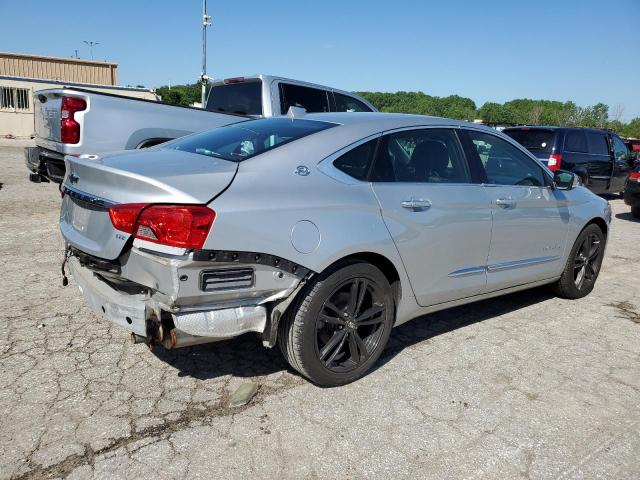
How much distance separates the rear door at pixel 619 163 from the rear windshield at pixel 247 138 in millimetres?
11523

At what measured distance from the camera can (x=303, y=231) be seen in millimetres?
2697

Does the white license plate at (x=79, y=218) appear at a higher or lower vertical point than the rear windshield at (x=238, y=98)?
lower

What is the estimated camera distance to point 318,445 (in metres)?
2.53

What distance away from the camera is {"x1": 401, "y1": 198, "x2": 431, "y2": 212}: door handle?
320 cm

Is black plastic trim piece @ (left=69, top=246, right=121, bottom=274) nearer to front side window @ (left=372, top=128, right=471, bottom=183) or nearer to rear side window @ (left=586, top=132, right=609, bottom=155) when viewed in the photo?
front side window @ (left=372, top=128, right=471, bottom=183)

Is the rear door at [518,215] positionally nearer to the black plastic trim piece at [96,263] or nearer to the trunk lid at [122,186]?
the trunk lid at [122,186]

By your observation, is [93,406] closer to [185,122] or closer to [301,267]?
[301,267]

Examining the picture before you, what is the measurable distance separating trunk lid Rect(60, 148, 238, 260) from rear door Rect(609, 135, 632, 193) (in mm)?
12329

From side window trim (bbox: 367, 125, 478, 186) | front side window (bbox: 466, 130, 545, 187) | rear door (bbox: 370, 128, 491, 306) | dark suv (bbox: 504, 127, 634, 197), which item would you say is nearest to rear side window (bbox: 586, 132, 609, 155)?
dark suv (bbox: 504, 127, 634, 197)

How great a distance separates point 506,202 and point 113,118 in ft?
14.1

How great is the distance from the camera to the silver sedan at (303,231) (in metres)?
2.47

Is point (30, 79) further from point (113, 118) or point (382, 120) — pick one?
point (382, 120)

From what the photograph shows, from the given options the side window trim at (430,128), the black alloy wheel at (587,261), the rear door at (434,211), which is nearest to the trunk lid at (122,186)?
the side window trim at (430,128)

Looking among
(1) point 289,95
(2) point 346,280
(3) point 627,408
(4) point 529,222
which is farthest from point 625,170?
(2) point 346,280
